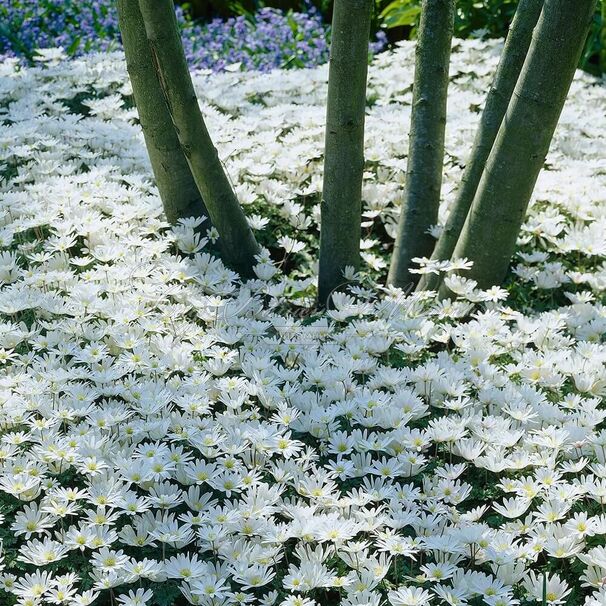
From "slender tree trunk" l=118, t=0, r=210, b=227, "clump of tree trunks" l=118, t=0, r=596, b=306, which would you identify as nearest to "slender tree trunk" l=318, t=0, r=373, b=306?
"clump of tree trunks" l=118, t=0, r=596, b=306

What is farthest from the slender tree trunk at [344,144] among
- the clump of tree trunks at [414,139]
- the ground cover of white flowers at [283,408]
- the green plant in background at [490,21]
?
the green plant in background at [490,21]

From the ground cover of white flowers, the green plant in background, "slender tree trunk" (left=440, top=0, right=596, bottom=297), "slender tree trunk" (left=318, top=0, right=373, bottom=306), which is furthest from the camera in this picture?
the green plant in background

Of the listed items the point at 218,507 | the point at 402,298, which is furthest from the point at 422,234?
the point at 218,507

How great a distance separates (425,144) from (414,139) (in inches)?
2.3

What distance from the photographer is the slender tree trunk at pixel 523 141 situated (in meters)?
3.10

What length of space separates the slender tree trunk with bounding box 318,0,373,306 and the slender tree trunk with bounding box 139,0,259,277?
1.24 ft

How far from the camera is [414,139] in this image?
3.91 m

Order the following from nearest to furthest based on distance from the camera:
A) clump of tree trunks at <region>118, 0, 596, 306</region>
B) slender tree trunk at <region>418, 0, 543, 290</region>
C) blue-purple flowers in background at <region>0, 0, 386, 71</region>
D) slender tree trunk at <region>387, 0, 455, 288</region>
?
clump of tree trunks at <region>118, 0, 596, 306</region> < slender tree trunk at <region>418, 0, 543, 290</region> < slender tree trunk at <region>387, 0, 455, 288</region> < blue-purple flowers in background at <region>0, 0, 386, 71</region>

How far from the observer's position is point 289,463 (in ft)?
8.48

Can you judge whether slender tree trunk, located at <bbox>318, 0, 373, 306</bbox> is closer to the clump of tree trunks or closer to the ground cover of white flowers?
the clump of tree trunks

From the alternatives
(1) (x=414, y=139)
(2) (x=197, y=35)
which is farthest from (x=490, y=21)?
(1) (x=414, y=139)

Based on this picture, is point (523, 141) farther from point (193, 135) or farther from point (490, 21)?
point (490, 21)

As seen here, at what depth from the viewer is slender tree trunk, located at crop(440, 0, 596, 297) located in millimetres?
3100

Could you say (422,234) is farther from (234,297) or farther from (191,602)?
(191,602)
